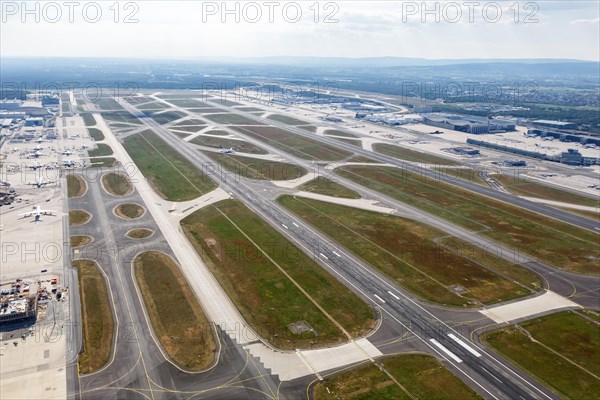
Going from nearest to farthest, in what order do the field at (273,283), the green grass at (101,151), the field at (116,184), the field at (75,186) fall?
1. the field at (273,283)
2. the field at (75,186)
3. the field at (116,184)
4. the green grass at (101,151)

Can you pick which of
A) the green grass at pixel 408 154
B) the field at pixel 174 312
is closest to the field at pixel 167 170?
the field at pixel 174 312

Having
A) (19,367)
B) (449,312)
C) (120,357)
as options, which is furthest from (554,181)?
(19,367)

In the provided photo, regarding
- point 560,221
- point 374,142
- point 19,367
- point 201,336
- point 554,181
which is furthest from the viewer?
point 374,142

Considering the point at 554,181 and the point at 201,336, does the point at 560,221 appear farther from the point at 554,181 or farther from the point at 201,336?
the point at 201,336

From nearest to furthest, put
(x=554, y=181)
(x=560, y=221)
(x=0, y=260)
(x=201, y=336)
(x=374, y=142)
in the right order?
(x=201, y=336) → (x=0, y=260) → (x=560, y=221) → (x=554, y=181) → (x=374, y=142)

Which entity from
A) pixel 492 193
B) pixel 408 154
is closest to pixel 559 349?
pixel 492 193

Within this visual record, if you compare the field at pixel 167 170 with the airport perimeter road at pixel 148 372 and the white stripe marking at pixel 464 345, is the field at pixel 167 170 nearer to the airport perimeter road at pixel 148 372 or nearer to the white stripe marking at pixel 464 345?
the airport perimeter road at pixel 148 372
